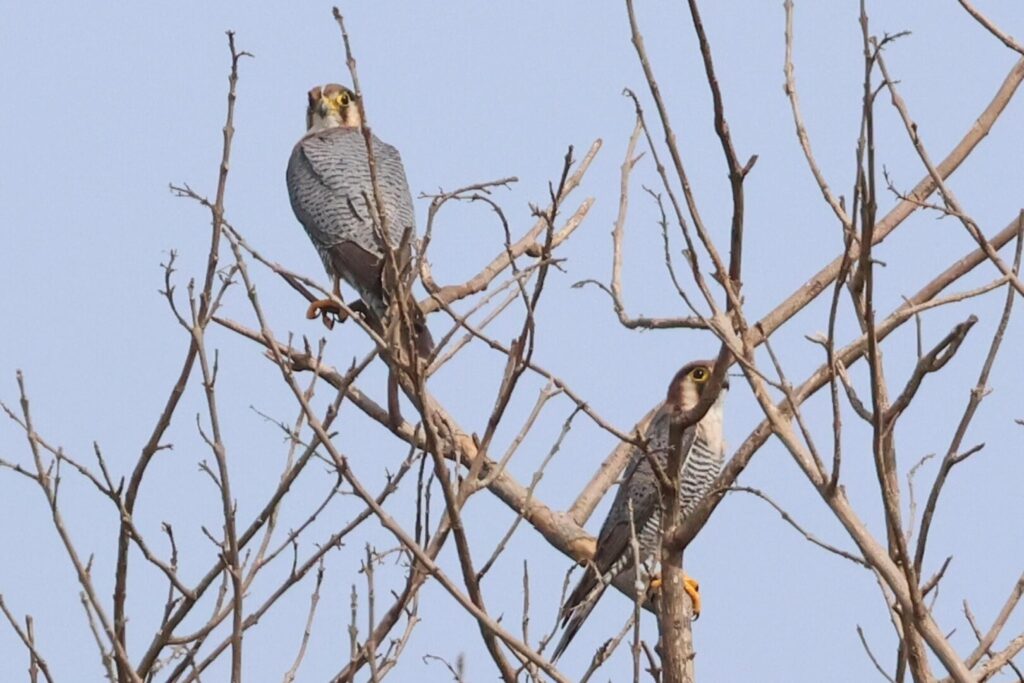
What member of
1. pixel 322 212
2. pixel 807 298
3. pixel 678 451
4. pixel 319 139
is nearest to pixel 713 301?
pixel 678 451

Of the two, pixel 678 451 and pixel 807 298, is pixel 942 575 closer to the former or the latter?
pixel 678 451

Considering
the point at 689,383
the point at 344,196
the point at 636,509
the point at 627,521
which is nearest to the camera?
the point at 627,521

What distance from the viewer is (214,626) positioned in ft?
10.4

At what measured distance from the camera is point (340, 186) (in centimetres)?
775

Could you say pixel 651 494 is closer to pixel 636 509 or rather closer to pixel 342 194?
pixel 636 509

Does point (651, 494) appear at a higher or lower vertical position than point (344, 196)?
lower

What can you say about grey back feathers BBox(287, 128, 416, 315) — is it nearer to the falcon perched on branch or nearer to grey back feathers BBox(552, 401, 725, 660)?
the falcon perched on branch

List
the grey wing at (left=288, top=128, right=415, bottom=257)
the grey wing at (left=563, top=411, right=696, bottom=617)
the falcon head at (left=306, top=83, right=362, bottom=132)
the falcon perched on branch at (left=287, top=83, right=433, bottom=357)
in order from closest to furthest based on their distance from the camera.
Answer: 1. the grey wing at (left=563, top=411, right=696, bottom=617)
2. the falcon perched on branch at (left=287, top=83, right=433, bottom=357)
3. the grey wing at (left=288, top=128, right=415, bottom=257)
4. the falcon head at (left=306, top=83, right=362, bottom=132)

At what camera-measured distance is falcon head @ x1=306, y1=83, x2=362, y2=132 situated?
28.1 ft

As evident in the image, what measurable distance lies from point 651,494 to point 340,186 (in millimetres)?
2356

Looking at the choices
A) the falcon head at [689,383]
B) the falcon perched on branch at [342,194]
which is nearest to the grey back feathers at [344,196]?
the falcon perched on branch at [342,194]

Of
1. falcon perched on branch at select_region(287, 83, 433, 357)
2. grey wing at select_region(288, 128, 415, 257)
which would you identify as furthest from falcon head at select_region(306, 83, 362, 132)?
grey wing at select_region(288, 128, 415, 257)

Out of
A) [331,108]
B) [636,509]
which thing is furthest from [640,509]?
[331,108]

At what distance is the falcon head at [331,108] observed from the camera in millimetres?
8555
